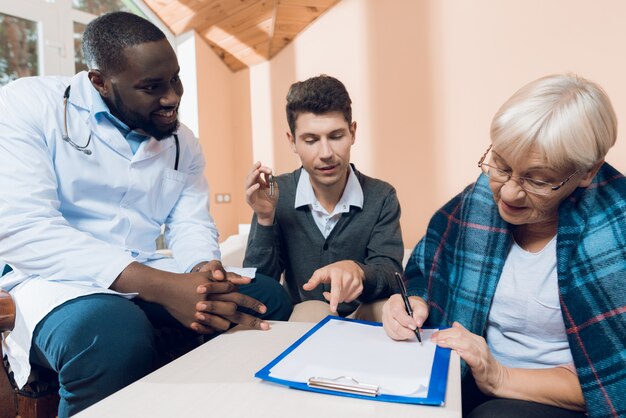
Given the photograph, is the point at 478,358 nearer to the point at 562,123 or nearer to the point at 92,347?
the point at 562,123

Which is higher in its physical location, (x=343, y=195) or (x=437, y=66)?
(x=437, y=66)

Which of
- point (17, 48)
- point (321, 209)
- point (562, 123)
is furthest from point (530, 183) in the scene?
point (17, 48)

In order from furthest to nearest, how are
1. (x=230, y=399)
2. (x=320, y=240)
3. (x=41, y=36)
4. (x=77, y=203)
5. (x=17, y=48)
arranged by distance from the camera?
(x=41, y=36) → (x=17, y=48) → (x=320, y=240) → (x=77, y=203) → (x=230, y=399)

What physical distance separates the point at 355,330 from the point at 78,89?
89cm

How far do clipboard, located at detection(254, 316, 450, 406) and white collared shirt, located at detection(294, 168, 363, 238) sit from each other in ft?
2.07

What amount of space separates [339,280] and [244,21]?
2.50 metres

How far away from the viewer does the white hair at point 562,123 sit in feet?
2.77

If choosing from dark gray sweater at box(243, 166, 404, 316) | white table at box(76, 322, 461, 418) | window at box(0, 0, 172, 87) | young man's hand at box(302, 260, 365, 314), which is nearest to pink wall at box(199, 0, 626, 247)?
window at box(0, 0, 172, 87)

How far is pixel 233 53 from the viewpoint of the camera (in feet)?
11.5

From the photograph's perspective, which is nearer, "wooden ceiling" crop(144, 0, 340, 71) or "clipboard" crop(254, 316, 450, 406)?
"clipboard" crop(254, 316, 450, 406)

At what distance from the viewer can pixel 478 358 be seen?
817 mm

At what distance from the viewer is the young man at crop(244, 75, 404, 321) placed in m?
1.46

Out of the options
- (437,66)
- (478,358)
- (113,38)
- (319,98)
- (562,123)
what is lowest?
(478,358)

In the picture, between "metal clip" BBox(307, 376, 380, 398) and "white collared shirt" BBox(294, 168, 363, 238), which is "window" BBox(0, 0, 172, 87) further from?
"metal clip" BBox(307, 376, 380, 398)
